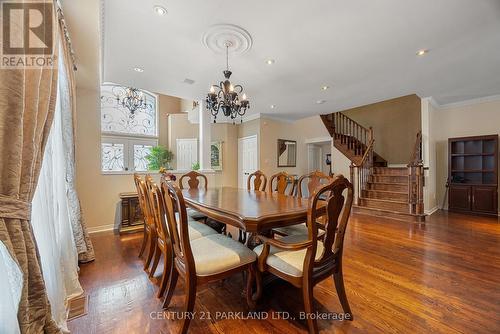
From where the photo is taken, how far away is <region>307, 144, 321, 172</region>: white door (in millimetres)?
7188

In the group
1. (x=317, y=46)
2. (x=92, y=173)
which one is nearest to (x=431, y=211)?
(x=317, y=46)

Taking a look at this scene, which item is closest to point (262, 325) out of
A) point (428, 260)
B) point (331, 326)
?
point (331, 326)

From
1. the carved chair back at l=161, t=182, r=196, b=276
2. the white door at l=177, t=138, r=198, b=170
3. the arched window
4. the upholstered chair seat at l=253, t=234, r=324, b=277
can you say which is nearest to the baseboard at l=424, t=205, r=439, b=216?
the upholstered chair seat at l=253, t=234, r=324, b=277

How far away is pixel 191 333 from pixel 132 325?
447mm

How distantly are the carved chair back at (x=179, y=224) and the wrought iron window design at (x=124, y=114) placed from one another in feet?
20.2

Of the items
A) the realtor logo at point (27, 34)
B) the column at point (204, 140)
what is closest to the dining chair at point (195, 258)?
the realtor logo at point (27, 34)

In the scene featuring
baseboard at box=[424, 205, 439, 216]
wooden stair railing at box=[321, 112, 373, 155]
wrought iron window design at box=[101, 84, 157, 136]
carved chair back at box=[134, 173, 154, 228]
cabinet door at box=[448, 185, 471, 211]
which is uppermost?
wrought iron window design at box=[101, 84, 157, 136]

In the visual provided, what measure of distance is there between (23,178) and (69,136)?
1.61 m

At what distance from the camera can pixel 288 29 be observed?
7.43ft

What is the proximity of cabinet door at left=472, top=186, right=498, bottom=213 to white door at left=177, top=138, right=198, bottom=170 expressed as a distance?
25.4ft

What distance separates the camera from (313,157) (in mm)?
7383

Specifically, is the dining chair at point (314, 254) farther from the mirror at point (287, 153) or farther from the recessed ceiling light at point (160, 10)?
the mirror at point (287, 153)

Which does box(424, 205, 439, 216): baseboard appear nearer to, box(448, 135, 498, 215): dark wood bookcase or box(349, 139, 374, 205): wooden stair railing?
box(448, 135, 498, 215): dark wood bookcase

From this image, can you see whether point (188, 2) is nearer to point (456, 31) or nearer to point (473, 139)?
point (456, 31)
